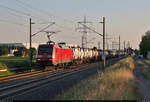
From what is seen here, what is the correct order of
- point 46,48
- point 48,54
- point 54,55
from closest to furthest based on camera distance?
1. point 48,54
2. point 46,48
3. point 54,55

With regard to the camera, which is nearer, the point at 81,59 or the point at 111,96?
the point at 111,96

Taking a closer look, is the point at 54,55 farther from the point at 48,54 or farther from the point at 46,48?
the point at 46,48

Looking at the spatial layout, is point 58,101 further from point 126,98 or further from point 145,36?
point 145,36

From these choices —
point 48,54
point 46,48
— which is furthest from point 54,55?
point 46,48

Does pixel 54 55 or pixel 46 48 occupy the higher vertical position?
pixel 46 48

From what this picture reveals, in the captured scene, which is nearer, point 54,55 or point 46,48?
point 46,48

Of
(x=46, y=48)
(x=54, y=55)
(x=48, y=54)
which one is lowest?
(x=54, y=55)

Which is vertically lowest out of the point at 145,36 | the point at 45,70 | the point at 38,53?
the point at 45,70

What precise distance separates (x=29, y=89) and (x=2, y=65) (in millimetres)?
17094

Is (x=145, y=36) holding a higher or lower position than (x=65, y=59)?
higher

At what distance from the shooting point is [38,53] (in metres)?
30.7

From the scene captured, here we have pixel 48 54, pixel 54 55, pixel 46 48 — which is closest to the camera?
pixel 48 54

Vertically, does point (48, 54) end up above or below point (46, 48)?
below

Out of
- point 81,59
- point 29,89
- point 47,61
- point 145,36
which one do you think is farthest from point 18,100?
point 145,36
